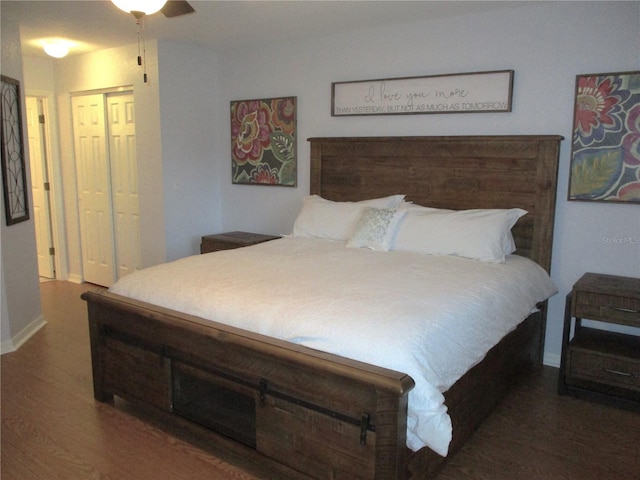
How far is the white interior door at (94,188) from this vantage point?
5.02 metres

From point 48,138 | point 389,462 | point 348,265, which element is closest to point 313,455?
point 389,462

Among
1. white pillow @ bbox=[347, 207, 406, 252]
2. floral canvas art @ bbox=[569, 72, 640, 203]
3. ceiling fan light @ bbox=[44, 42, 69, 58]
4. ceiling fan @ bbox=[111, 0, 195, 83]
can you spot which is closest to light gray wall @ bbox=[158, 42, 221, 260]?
ceiling fan light @ bbox=[44, 42, 69, 58]

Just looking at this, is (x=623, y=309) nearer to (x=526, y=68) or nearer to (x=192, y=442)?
(x=526, y=68)

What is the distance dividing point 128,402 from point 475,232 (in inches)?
86.5

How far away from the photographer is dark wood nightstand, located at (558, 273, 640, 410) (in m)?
2.75

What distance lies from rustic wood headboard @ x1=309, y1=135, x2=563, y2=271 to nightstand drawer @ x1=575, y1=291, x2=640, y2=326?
455mm

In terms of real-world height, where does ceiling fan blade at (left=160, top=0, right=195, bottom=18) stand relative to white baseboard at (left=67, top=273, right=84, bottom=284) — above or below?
above

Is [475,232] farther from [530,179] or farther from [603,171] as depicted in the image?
A: [603,171]

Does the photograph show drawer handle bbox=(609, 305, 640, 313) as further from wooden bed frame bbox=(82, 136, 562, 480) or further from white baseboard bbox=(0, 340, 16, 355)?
white baseboard bbox=(0, 340, 16, 355)

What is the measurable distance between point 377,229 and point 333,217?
1.61ft

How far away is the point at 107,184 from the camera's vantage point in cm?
504

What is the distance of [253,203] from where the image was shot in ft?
15.8

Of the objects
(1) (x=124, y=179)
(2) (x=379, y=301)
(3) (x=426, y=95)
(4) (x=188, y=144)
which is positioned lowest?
(2) (x=379, y=301)

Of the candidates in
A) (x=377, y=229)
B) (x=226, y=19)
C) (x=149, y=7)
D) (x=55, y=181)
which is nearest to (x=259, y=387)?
(x=377, y=229)
